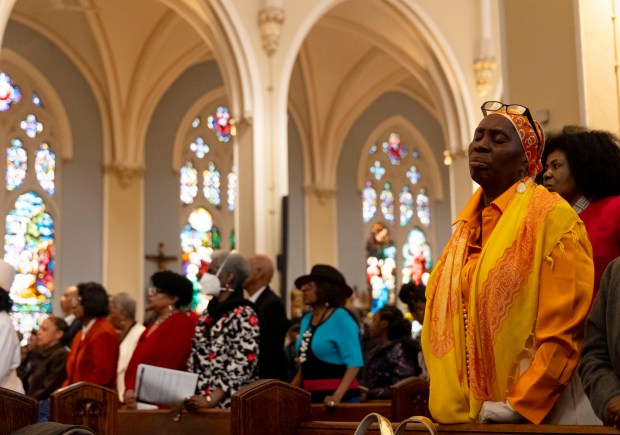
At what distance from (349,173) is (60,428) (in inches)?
687

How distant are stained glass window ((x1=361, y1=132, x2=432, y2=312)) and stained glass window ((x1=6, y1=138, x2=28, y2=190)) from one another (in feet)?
22.0

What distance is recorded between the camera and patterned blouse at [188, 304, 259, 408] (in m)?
4.86

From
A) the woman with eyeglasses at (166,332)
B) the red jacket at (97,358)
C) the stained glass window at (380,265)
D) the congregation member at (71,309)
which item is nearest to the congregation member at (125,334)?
the red jacket at (97,358)

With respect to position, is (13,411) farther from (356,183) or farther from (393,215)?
(393,215)

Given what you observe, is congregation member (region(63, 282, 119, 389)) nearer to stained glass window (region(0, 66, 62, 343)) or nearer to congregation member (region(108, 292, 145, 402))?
congregation member (region(108, 292, 145, 402))

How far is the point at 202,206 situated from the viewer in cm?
1791

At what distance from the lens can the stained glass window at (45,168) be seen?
16.1m

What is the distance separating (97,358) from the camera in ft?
20.7

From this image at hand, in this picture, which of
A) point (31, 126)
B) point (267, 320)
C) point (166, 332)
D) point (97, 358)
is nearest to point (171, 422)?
point (267, 320)

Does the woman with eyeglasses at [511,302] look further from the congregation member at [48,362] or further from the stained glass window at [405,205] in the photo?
the stained glass window at [405,205]

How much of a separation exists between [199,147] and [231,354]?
13.5 m

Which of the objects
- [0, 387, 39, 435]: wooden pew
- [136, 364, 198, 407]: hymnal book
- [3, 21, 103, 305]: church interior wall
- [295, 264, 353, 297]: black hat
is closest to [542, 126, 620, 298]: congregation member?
[0, 387, 39, 435]: wooden pew

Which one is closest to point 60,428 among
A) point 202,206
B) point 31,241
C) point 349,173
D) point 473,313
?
point 473,313

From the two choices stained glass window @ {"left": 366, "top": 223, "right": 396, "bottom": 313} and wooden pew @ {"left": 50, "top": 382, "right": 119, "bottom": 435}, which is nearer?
wooden pew @ {"left": 50, "top": 382, "right": 119, "bottom": 435}
